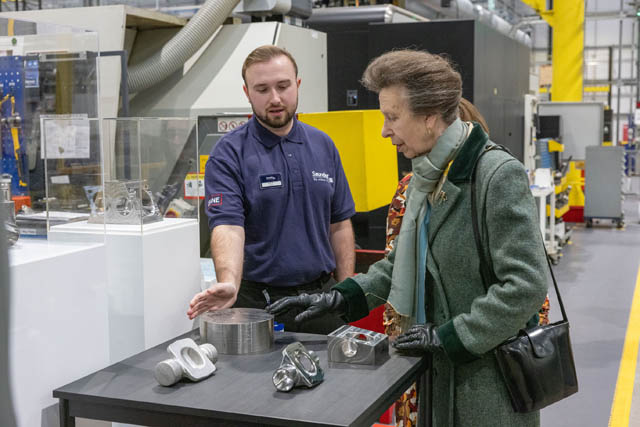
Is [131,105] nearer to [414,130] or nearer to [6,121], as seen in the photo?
[6,121]

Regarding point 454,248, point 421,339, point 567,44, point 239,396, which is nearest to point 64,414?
point 239,396

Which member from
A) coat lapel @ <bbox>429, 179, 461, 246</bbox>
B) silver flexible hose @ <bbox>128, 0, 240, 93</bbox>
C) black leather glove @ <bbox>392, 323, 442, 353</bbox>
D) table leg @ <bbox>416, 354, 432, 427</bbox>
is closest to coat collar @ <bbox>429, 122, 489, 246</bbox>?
coat lapel @ <bbox>429, 179, 461, 246</bbox>

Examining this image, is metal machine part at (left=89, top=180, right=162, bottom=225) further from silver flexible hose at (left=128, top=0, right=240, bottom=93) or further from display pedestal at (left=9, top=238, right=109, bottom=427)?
silver flexible hose at (left=128, top=0, right=240, bottom=93)

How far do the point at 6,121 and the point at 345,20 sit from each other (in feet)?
12.6

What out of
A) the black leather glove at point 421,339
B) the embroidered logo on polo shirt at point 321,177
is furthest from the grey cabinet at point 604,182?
the black leather glove at point 421,339

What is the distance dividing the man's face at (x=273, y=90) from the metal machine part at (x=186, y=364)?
3.14 ft

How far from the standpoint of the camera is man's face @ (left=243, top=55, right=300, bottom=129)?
2.38 metres

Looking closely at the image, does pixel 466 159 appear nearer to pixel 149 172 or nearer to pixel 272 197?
pixel 272 197

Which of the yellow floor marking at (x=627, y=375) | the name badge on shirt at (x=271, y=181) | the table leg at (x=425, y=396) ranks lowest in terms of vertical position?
the yellow floor marking at (x=627, y=375)

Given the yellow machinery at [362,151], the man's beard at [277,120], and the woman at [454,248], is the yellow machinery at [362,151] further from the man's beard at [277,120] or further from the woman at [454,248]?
the woman at [454,248]

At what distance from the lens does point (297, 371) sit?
1525mm

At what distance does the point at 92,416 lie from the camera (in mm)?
1547

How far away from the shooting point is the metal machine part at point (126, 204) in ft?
7.48

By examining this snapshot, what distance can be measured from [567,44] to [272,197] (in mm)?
11011
